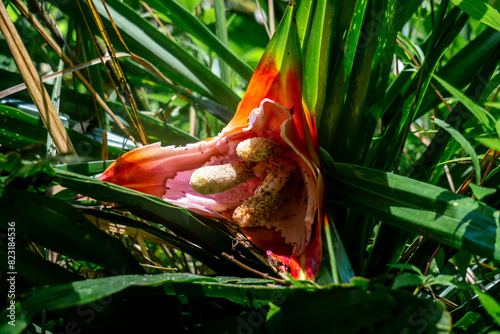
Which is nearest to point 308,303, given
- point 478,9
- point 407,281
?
point 407,281

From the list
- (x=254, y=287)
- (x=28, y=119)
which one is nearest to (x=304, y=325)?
(x=254, y=287)

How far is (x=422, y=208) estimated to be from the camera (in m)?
0.41

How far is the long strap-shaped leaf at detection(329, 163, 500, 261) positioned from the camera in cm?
36

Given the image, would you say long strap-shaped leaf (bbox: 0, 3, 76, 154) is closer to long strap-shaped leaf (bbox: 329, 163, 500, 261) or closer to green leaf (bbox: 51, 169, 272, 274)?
green leaf (bbox: 51, 169, 272, 274)

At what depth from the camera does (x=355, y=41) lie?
503mm

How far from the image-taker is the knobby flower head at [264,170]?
0.45 metres

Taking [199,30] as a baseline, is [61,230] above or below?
below

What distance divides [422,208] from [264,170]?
195 millimetres

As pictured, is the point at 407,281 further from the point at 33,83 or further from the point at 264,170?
the point at 33,83

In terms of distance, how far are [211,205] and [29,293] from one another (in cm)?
24

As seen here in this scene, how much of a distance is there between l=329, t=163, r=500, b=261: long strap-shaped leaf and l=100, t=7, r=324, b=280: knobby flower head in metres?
0.04

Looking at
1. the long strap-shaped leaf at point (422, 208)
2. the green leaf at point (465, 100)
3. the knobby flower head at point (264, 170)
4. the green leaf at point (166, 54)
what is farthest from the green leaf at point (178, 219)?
the green leaf at point (166, 54)

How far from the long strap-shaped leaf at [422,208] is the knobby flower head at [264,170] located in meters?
0.04

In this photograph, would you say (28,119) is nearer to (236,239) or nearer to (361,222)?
(236,239)
